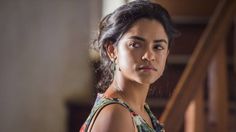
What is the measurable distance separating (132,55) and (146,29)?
0.07 meters

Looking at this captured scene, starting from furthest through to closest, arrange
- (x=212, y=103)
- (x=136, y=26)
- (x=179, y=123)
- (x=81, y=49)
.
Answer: (x=81, y=49)
(x=212, y=103)
(x=179, y=123)
(x=136, y=26)

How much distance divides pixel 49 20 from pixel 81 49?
13.5 inches

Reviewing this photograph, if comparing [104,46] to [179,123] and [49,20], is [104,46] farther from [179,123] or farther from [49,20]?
[49,20]

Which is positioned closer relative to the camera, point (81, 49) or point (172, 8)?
point (172, 8)

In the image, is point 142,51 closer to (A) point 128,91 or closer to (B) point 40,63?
(A) point 128,91

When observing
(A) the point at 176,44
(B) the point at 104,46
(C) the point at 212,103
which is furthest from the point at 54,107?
(B) the point at 104,46

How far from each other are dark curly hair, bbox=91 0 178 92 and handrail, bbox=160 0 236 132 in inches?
28.6

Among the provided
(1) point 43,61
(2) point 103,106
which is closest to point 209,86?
(2) point 103,106

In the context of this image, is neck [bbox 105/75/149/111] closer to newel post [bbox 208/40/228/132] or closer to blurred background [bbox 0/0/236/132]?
newel post [bbox 208/40/228/132]

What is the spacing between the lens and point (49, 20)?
3945 mm

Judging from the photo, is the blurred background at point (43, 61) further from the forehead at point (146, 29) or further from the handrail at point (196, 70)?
the forehead at point (146, 29)

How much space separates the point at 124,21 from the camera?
3.76 ft

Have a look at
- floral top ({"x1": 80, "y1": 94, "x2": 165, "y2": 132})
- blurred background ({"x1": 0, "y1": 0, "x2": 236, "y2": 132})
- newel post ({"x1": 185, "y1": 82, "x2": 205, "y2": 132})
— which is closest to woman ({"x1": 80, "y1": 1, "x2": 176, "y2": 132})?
floral top ({"x1": 80, "y1": 94, "x2": 165, "y2": 132})

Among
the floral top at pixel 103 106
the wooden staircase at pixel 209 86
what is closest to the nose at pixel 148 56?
the floral top at pixel 103 106
